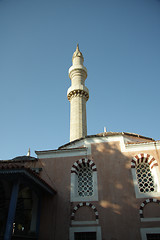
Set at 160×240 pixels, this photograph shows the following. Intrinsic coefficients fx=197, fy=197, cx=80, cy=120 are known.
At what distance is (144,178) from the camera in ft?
29.1

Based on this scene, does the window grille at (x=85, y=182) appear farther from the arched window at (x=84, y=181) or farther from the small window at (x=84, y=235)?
the small window at (x=84, y=235)

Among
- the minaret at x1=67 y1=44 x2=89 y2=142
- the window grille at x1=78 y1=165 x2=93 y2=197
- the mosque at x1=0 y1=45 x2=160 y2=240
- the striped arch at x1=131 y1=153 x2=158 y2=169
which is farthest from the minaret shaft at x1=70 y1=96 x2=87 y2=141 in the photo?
the striped arch at x1=131 y1=153 x2=158 y2=169

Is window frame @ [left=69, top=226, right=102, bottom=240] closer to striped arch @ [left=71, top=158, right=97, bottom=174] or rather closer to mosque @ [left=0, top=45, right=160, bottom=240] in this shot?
mosque @ [left=0, top=45, right=160, bottom=240]

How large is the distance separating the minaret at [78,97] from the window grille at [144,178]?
8.63 meters

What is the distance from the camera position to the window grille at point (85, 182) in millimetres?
9020

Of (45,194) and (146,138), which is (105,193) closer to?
(45,194)

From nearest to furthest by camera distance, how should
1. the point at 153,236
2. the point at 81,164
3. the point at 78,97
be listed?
the point at 153,236 < the point at 81,164 < the point at 78,97

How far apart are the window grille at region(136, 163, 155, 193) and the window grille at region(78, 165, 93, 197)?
2196mm

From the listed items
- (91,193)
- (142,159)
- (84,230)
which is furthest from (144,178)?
(84,230)

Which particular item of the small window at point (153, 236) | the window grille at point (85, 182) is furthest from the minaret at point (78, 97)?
the small window at point (153, 236)

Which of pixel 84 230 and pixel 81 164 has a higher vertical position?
pixel 81 164

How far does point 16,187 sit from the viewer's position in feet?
21.5

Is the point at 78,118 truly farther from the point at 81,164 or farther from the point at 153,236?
the point at 153,236

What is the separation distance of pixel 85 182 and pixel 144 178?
270 centimetres
